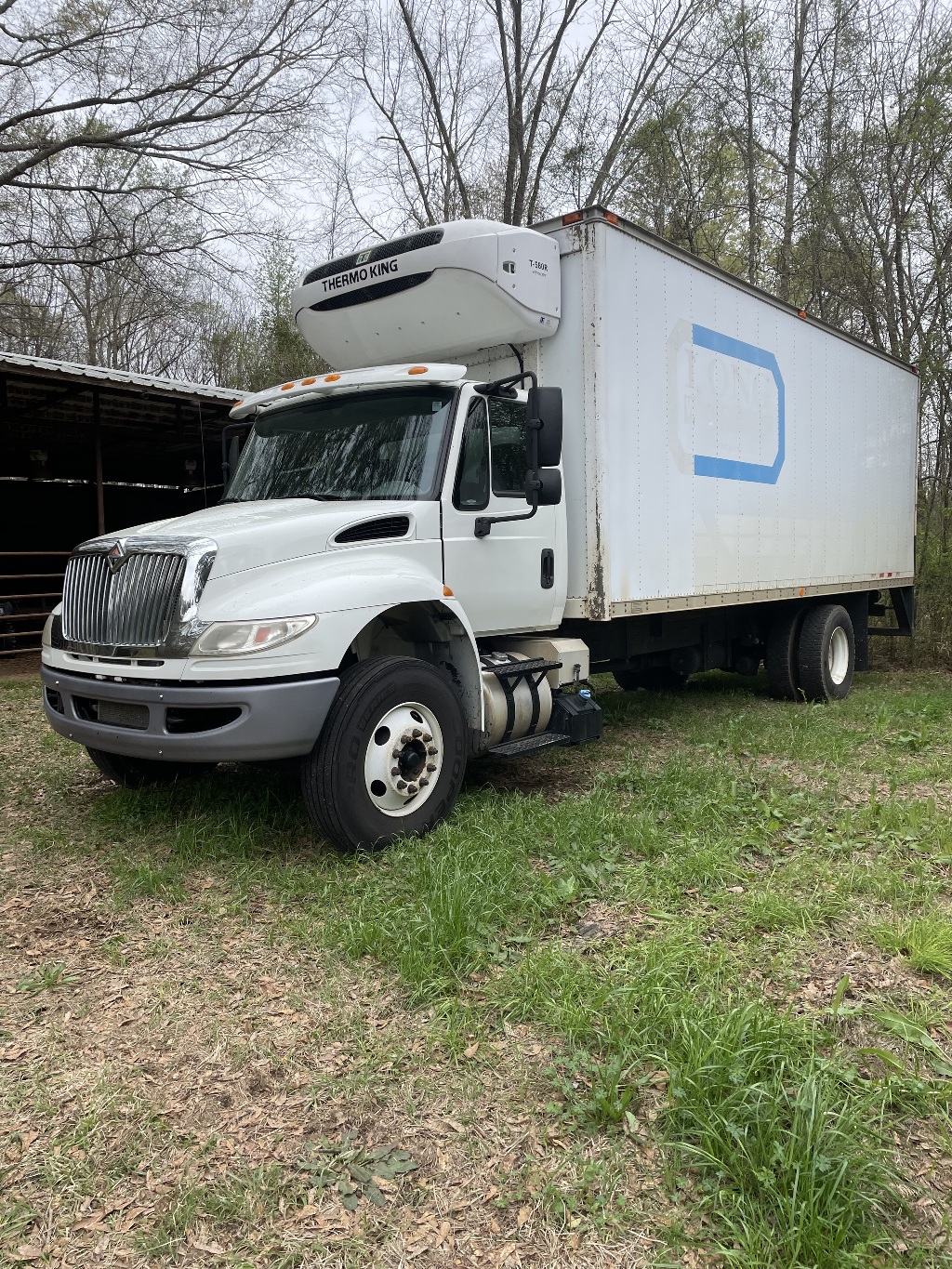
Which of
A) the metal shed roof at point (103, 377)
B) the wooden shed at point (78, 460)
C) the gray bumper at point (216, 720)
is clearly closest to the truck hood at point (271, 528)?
the gray bumper at point (216, 720)

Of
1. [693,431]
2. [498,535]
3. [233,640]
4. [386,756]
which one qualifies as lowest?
[386,756]

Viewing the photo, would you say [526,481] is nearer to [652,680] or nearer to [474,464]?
[474,464]

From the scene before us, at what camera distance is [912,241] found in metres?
12.5

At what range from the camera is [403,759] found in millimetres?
4371

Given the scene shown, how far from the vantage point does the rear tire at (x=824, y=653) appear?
341 inches

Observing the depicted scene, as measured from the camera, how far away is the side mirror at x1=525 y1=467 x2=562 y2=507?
4.82 meters

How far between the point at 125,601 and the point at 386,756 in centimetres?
147

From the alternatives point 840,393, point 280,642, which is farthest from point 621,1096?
point 840,393

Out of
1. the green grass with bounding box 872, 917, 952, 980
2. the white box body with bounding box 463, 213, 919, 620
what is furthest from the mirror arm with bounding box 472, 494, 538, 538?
the green grass with bounding box 872, 917, 952, 980

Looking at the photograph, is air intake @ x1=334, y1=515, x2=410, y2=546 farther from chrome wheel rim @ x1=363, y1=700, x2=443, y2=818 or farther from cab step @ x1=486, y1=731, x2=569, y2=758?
cab step @ x1=486, y1=731, x2=569, y2=758

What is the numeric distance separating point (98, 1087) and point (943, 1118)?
2468 mm

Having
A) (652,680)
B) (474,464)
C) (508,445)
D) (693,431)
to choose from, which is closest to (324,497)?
(474,464)

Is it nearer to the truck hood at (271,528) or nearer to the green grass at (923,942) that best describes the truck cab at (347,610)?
the truck hood at (271,528)

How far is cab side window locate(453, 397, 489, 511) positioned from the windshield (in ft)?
0.52
